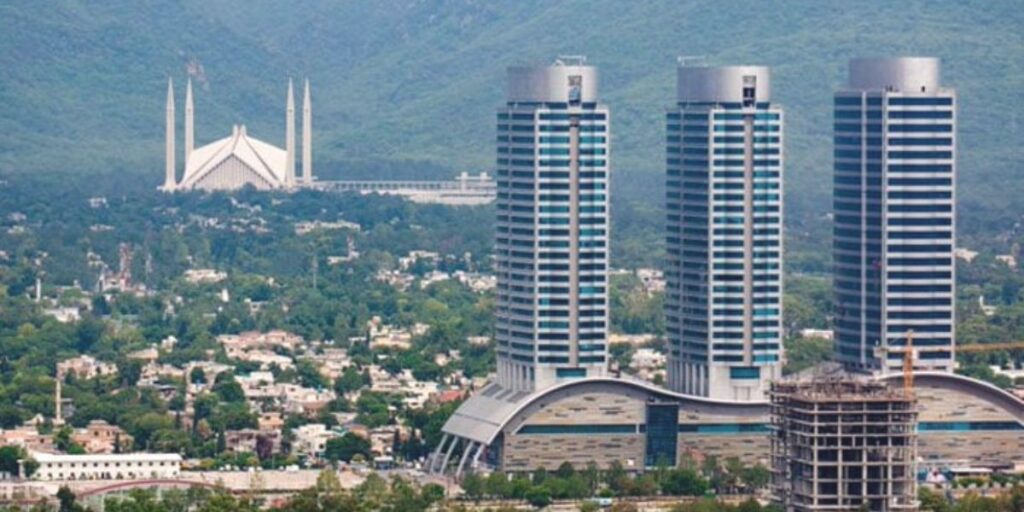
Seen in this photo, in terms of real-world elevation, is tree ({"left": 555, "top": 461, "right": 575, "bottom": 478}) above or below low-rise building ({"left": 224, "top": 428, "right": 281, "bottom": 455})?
below

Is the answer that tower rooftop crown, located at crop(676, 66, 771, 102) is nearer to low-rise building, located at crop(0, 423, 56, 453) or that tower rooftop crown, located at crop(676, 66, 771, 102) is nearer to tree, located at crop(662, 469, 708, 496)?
tree, located at crop(662, 469, 708, 496)

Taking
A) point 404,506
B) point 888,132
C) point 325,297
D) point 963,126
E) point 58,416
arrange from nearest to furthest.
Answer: point 404,506 < point 888,132 < point 58,416 < point 325,297 < point 963,126

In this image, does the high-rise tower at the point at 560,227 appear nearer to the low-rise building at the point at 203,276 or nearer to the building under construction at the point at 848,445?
the building under construction at the point at 848,445

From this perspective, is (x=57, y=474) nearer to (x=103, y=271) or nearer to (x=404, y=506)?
(x=404, y=506)

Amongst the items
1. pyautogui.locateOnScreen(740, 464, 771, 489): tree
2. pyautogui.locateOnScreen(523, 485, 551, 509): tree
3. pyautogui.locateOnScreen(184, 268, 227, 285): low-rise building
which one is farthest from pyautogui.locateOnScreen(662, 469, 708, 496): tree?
pyautogui.locateOnScreen(184, 268, 227, 285): low-rise building

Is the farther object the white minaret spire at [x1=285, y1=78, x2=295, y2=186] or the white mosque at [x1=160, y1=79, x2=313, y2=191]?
the white mosque at [x1=160, y1=79, x2=313, y2=191]

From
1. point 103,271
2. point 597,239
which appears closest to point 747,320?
point 597,239

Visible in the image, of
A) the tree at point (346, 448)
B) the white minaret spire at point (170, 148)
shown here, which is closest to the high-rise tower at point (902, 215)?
the tree at point (346, 448)
